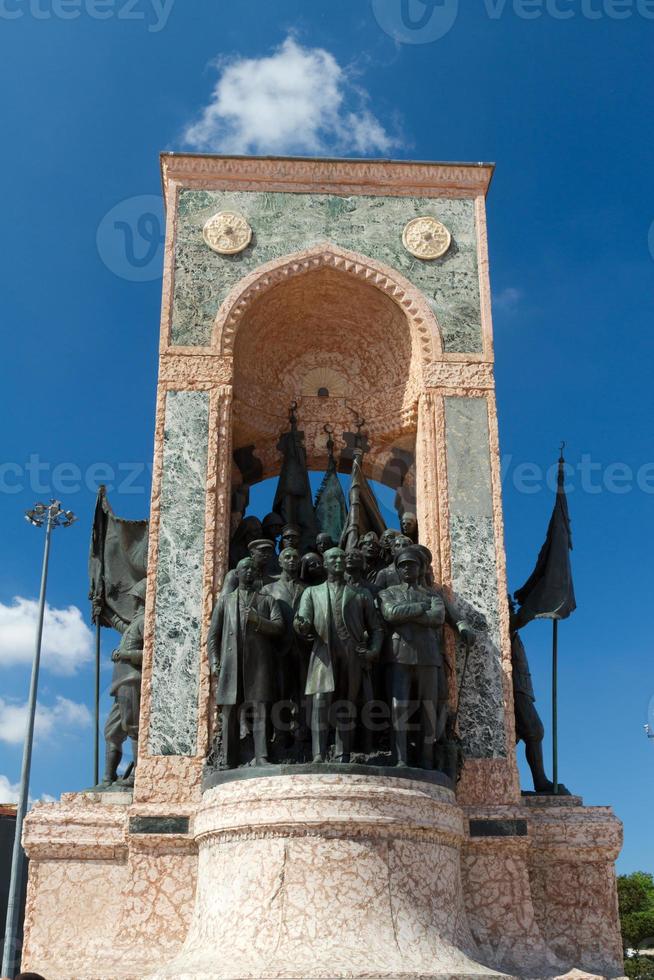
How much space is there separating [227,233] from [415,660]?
5783 millimetres

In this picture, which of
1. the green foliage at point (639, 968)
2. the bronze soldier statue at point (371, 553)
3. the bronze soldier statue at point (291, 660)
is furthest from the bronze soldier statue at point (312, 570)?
the green foliage at point (639, 968)

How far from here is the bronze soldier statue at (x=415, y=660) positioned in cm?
1049

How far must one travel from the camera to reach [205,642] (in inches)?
448

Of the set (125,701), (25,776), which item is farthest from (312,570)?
(25,776)

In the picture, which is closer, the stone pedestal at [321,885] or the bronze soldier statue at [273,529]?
the stone pedestal at [321,885]

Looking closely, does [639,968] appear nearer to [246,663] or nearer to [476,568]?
[476,568]

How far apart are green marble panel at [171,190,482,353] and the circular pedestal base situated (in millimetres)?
5554

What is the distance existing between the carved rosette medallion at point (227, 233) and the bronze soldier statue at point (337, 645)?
4.48 metres

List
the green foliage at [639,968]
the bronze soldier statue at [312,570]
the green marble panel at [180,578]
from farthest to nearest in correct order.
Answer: the green foliage at [639,968], the bronze soldier statue at [312,570], the green marble panel at [180,578]

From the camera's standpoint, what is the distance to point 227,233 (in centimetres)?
1320

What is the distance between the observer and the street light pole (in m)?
17.2

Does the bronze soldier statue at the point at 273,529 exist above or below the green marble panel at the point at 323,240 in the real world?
below

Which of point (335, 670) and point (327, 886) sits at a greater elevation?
point (335, 670)

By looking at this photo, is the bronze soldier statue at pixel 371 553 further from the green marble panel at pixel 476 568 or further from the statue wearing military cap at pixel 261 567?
the statue wearing military cap at pixel 261 567
